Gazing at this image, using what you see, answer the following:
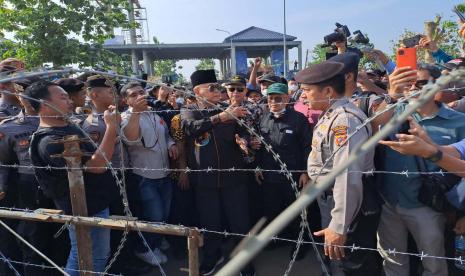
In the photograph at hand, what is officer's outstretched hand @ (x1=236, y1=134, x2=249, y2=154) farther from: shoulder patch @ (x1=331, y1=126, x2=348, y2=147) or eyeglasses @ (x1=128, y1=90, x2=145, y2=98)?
shoulder patch @ (x1=331, y1=126, x2=348, y2=147)

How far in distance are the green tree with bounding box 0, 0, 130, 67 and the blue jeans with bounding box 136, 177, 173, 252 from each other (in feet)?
28.4

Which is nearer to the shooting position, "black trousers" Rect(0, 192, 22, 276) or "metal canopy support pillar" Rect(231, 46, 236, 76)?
"black trousers" Rect(0, 192, 22, 276)

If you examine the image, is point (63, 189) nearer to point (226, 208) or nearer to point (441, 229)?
point (226, 208)

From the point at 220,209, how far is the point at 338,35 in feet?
6.79

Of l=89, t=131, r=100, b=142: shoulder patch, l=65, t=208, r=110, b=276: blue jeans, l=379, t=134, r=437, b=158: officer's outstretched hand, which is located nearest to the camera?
l=379, t=134, r=437, b=158: officer's outstretched hand

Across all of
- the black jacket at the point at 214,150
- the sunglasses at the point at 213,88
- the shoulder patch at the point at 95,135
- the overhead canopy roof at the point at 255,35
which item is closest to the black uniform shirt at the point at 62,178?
the shoulder patch at the point at 95,135

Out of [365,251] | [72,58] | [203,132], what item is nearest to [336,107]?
[365,251]

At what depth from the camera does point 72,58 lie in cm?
1081

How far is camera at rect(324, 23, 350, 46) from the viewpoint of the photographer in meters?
3.55

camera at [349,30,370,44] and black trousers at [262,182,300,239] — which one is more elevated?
camera at [349,30,370,44]

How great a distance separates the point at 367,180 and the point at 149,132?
6.83ft

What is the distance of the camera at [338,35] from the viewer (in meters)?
3.55

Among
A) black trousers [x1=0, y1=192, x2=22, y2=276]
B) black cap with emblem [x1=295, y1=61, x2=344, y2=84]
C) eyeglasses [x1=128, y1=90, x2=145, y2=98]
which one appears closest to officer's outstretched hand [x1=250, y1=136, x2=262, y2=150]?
eyeglasses [x1=128, y1=90, x2=145, y2=98]

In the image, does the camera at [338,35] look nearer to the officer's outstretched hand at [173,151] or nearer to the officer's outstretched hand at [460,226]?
the officer's outstretched hand at [173,151]
